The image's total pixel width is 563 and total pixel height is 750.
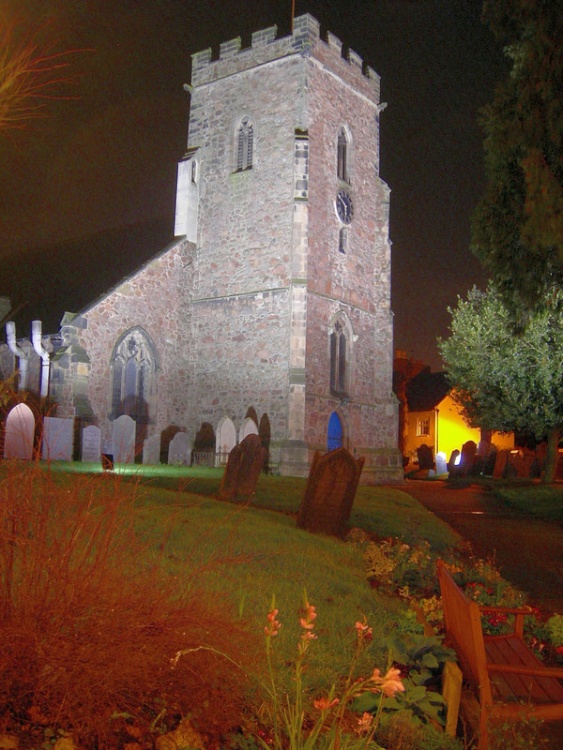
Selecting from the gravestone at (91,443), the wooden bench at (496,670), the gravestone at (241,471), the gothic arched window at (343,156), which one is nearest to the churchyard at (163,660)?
the wooden bench at (496,670)

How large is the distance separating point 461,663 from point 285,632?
131 cm

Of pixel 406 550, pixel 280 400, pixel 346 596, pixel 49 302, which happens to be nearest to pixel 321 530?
pixel 406 550

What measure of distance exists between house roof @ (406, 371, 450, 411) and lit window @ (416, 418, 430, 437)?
0.88 meters

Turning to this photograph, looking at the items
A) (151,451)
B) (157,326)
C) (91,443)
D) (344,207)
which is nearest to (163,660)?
(91,443)

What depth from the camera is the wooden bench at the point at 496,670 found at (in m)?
3.87

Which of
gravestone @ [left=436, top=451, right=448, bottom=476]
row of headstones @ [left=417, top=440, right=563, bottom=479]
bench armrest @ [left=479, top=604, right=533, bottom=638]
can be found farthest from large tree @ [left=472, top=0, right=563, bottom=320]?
gravestone @ [left=436, top=451, right=448, bottom=476]

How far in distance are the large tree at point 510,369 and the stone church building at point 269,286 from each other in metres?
3.18

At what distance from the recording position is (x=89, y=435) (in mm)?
19422

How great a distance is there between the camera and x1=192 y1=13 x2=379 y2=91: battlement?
85.5 feet

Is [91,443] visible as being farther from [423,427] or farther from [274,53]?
[423,427]

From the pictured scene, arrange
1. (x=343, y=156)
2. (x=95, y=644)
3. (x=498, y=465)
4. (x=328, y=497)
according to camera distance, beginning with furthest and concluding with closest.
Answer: (x=498, y=465) < (x=343, y=156) < (x=328, y=497) < (x=95, y=644)

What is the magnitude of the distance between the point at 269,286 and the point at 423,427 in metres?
30.0

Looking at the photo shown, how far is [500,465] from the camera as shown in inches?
1200

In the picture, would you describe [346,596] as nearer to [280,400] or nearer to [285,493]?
[285,493]
